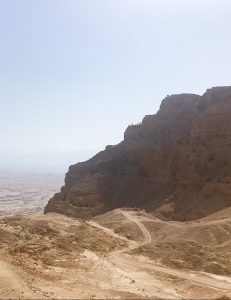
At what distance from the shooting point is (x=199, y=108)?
84.9 m

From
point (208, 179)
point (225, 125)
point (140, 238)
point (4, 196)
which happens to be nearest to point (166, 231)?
point (140, 238)

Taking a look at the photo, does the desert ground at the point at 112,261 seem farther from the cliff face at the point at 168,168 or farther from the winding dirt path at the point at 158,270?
the cliff face at the point at 168,168

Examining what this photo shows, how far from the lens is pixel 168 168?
83.5 metres

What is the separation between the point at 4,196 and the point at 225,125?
132 metres

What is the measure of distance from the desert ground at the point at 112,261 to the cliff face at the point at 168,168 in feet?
66.9

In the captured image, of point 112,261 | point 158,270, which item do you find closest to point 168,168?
point 112,261

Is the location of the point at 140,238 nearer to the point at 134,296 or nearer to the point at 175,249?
the point at 175,249

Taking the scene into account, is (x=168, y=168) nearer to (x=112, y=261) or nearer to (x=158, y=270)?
(x=112, y=261)

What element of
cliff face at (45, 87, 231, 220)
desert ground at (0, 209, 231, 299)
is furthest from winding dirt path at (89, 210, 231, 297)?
cliff face at (45, 87, 231, 220)

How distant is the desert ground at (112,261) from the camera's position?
24844mm

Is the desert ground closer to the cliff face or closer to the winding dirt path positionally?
the winding dirt path

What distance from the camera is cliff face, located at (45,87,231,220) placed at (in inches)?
2810

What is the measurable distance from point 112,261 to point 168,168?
5046cm

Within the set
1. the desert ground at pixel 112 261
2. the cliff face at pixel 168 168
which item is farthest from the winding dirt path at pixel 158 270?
the cliff face at pixel 168 168
